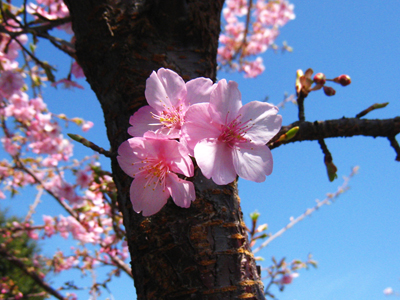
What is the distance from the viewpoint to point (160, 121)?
2.35 ft

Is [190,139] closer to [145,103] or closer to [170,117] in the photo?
[170,117]

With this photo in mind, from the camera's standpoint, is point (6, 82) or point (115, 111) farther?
point (6, 82)

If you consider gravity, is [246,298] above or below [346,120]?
below

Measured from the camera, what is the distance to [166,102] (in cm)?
71

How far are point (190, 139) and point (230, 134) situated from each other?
0.12 m

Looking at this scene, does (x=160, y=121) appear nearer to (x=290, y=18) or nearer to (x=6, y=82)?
(x=6, y=82)

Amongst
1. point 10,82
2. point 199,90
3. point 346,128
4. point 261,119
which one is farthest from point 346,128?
point 10,82

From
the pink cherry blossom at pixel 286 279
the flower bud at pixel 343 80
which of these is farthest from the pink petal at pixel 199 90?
the pink cherry blossom at pixel 286 279

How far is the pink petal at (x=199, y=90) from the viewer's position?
0.67 metres

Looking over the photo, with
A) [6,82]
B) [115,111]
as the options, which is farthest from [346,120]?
[6,82]

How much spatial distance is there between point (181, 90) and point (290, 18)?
296 inches

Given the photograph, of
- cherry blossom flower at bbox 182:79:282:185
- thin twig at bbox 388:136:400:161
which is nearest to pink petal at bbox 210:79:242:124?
cherry blossom flower at bbox 182:79:282:185

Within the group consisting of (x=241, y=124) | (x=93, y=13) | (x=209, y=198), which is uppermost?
(x=93, y=13)

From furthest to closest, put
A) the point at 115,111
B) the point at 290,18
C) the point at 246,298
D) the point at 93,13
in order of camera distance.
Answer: the point at 290,18 < the point at 93,13 < the point at 115,111 < the point at 246,298
